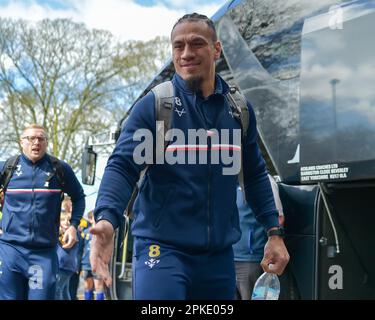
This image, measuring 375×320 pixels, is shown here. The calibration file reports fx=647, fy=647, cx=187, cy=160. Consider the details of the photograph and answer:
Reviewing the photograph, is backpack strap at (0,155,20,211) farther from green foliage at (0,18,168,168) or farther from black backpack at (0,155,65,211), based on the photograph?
green foliage at (0,18,168,168)

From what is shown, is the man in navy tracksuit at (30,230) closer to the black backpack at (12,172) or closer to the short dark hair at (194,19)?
the black backpack at (12,172)

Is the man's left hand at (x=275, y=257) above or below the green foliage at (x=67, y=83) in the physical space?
below

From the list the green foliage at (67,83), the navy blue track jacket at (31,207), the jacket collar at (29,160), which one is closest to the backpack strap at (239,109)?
the navy blue track jacket at (31,207)

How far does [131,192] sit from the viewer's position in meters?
3.00

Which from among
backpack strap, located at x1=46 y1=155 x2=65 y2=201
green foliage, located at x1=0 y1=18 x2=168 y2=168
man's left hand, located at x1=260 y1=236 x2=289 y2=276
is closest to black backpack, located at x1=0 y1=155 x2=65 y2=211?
backpack strap, located at x1=46 y1=155 x2=65 y2=201

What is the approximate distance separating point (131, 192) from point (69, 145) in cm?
2189

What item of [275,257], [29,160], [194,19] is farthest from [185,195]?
[29,160]

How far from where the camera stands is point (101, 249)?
104 inches

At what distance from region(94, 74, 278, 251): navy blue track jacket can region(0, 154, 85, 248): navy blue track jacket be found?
9.60ft

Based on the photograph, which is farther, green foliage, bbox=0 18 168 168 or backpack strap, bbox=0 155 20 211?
green foliage, bbox=0 18 168 168

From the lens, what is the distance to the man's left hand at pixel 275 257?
11.0 feet

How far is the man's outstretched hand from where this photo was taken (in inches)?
104

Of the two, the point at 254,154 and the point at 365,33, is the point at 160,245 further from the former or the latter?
the point at 365,33

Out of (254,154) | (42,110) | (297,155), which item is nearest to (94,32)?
(42,110)
